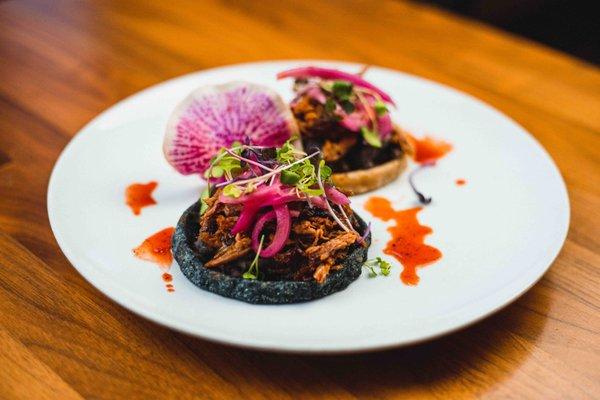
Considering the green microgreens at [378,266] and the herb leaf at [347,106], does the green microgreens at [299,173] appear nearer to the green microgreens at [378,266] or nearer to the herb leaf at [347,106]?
the green microgreens at [378,266]

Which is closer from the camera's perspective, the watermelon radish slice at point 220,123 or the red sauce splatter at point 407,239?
the red sauce splatter at point 407,239

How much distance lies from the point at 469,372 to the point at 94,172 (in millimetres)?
1716

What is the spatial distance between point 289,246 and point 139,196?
84 cm

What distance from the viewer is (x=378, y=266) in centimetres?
239

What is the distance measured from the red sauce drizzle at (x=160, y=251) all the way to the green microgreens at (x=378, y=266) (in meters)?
0.69

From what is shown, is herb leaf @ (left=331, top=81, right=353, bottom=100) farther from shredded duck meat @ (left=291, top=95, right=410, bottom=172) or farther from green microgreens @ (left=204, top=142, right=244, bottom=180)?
green microgreens @ (left=204, top=142, right=244, bottom=180)

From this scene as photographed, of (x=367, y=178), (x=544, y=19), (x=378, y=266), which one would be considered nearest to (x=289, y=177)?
(x=378, y=266)

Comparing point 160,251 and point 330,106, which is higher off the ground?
point 330,106

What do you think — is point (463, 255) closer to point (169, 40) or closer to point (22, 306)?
point (22, 306)

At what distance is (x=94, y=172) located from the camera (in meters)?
2.83

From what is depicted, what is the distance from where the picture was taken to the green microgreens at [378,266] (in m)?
2.33

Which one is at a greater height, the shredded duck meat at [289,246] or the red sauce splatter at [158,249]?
the shredded duck meat at [289,246]

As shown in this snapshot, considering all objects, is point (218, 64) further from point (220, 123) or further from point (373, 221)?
point (373, 221)

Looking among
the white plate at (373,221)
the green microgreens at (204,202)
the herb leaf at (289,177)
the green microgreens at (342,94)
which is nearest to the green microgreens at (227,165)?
the green microgreens at (204,202)
